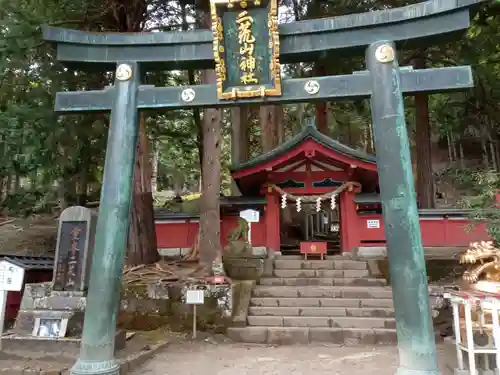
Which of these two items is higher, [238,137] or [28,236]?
[238,137]

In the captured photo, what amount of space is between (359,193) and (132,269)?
7.40m

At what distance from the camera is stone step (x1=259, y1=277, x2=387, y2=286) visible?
10.2 meters

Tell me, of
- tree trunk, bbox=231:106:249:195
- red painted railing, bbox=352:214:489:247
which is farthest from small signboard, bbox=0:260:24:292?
tree trunk, bbox=231:106:249:195

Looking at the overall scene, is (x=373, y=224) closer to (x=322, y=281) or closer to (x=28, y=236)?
(x=322, y=281)

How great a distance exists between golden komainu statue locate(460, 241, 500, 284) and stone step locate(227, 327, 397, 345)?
7.84 feet

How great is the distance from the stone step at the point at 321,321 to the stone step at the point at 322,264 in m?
2.75

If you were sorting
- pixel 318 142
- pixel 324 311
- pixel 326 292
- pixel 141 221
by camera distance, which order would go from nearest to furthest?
pixel 324 311, pixel 326 292, pixel 141 221, pixel 318 142

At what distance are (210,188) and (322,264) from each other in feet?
12.8

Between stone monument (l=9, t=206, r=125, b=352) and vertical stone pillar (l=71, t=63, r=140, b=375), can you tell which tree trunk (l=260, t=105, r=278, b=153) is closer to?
stone monument (l=9, t=206, r=125, b=352)

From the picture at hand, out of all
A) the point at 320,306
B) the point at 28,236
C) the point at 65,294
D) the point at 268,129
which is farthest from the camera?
the point at 268,129

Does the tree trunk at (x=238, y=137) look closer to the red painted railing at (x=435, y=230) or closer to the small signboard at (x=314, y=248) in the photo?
the small signboard at (x=314, y=248)

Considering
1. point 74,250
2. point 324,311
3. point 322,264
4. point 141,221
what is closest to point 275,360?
point 324,311

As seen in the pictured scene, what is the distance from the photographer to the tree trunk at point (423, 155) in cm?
1431

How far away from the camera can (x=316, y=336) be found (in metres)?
8.04
